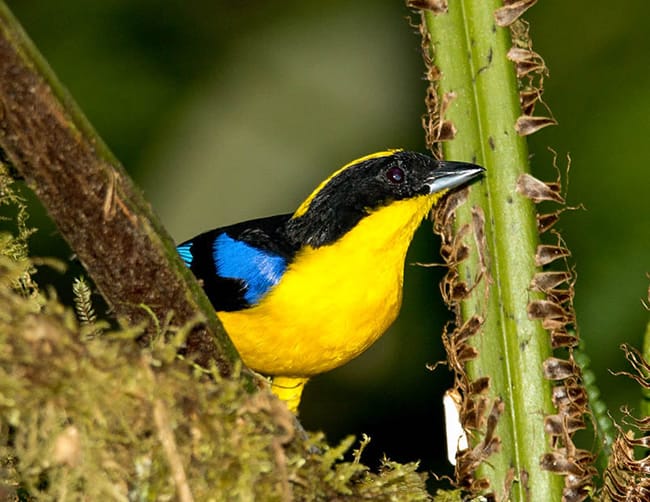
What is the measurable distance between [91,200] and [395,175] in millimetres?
1997

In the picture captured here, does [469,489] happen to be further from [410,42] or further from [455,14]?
[410,42]

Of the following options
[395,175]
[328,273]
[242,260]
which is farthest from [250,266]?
[395,175]

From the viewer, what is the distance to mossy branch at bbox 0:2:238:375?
6.49 ft

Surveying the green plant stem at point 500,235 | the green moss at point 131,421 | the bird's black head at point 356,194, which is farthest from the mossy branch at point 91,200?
the bird's black head at point 356,194

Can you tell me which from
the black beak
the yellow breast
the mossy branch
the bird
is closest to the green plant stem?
the black beak

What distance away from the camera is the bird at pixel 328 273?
3.76 metres

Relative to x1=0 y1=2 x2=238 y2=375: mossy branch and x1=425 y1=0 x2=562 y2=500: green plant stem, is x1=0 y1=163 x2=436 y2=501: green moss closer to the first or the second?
x1=0 y1=2 x2=238 y2=375: mossy branch

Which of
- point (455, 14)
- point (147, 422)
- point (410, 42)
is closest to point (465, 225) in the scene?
point (455, 14)

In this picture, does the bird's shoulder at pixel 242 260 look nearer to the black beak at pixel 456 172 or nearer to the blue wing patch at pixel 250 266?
the blue wing patch at pixel 250 266

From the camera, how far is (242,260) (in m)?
3.97

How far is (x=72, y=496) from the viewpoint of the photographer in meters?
2.00

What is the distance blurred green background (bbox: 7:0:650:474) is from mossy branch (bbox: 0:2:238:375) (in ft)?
6.89

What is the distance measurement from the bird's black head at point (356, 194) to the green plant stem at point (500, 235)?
2.38 ft

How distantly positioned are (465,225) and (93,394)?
141cm
